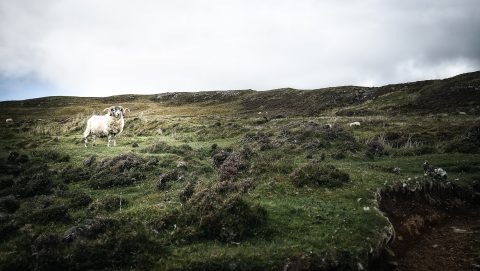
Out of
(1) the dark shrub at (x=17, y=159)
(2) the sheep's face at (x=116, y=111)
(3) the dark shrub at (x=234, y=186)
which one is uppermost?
(2) the sheep's face at (x=116, y=111)

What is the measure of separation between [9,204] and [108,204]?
4.18m

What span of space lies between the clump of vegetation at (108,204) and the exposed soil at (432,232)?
9.81m

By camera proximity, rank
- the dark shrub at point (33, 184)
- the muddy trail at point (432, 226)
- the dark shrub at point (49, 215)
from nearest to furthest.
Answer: the muddy trail at point (432, 226) < the dark shrub at point (49, 215) < the dark shrub at point (33, 184)

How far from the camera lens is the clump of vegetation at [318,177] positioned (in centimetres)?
1522

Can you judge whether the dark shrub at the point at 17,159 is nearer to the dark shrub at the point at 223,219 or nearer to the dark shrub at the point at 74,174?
the dark shrub at the point at 74,174

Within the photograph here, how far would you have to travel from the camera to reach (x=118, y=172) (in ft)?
63.8

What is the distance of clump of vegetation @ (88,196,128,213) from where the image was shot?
1374cm

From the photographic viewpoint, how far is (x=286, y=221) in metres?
11.7

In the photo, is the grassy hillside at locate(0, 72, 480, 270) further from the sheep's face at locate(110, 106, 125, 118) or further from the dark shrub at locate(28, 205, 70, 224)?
the sheep's face at locate(110, 106, 125, 118)

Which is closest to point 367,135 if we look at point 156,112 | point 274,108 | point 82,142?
point 82,142

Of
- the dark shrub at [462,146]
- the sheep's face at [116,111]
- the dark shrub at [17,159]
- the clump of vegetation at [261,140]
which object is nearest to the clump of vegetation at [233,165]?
the clump of vegetation at [261,140]

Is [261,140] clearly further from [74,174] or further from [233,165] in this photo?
[74,174]

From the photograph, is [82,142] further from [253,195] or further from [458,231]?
[458,231]

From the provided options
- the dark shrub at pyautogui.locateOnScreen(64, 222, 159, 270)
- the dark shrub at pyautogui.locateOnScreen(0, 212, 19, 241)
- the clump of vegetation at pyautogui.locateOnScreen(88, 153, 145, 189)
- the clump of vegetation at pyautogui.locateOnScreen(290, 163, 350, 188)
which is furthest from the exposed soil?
the clump of vegetation at pyautogui.locateOnScreen(88, 153, 145, 189)
